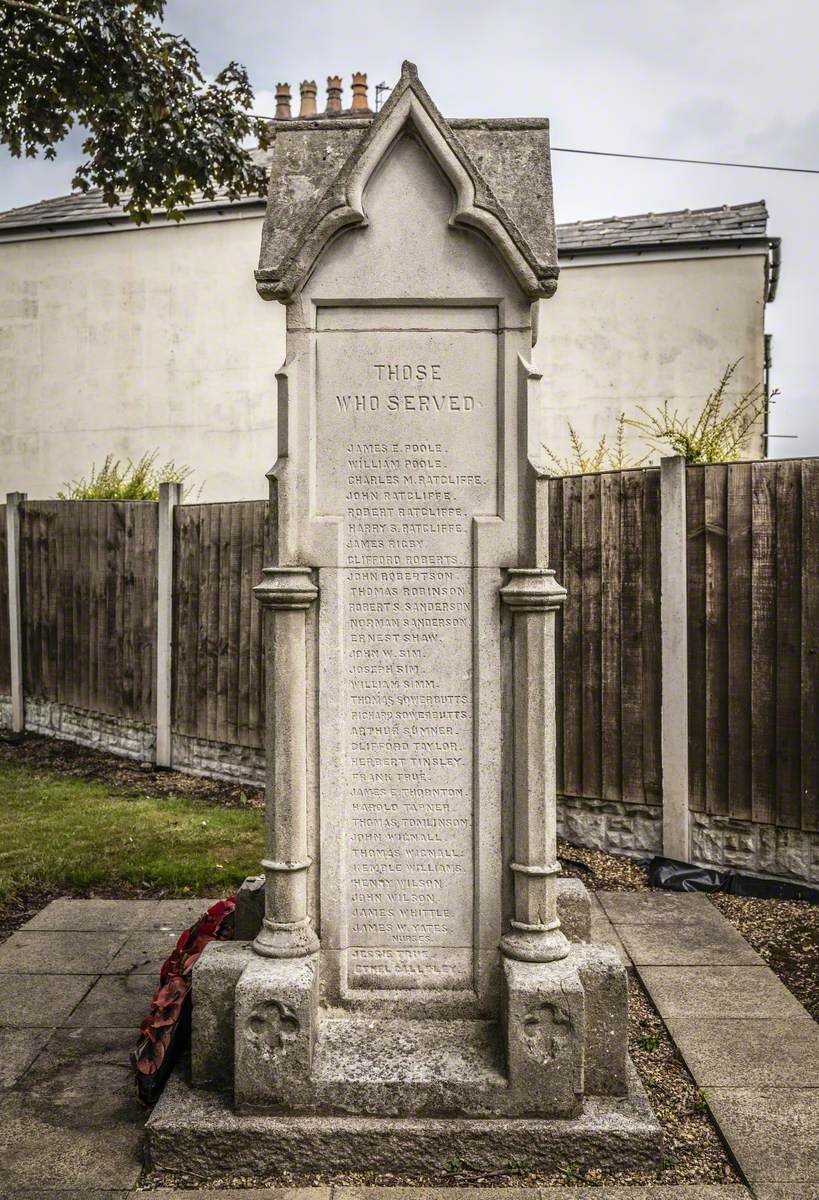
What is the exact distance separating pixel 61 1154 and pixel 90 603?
7.69 metres

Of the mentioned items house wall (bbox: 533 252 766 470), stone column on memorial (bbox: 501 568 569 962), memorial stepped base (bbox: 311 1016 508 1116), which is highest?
house wall (bbox: 533 252 766 470)

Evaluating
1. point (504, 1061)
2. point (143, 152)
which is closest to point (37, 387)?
point (143, 152)

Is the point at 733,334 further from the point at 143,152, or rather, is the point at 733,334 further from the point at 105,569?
the point at 105,569

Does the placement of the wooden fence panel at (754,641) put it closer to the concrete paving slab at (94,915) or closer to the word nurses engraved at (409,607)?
the word nurses engraved at (409,607)

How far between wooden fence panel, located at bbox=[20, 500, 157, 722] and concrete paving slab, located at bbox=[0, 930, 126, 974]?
4.44 meters

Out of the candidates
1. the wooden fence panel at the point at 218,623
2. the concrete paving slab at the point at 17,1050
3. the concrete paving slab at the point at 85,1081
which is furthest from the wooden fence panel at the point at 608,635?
the concrete paving slab at the point at 17,1050

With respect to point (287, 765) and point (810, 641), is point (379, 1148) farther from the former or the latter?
point (810, 641)

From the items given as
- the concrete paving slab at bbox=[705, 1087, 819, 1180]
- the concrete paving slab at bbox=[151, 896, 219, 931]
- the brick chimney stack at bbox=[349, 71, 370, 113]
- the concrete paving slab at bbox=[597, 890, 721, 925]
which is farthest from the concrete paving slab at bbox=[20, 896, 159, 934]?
the brick chimney stack at bbox=[349, 71, 370, 113]

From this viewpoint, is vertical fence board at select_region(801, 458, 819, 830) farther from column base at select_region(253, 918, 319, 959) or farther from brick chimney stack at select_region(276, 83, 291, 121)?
brick chimney stack at select_region(276, 83, 291, 121)

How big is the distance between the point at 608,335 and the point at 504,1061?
12068 mm

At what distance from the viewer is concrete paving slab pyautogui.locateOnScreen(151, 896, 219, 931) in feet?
19.0

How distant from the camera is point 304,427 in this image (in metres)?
3.88

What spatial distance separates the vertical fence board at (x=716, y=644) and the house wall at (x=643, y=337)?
24.7 ft

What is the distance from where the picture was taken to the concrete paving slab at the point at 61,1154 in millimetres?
3311
